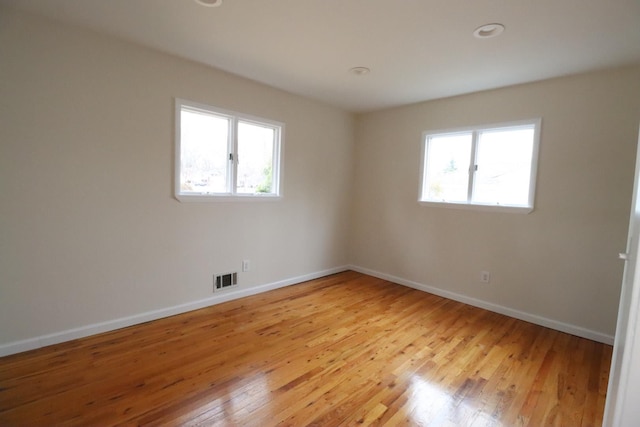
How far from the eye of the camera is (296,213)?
405 centimetres

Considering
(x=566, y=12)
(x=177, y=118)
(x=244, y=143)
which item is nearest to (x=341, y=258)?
(x=244, y=143)

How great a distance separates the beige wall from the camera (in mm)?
2662

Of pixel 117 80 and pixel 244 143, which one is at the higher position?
pixel 117 80

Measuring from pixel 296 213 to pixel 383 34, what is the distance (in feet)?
7.85

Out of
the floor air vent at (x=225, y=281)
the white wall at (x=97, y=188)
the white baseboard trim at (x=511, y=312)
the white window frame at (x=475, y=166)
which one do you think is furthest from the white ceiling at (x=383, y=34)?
the white baseboard trim at (x=511, y=312)

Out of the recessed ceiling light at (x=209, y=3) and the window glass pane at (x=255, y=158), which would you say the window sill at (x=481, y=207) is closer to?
the window glass pane at (x=255, y=158)

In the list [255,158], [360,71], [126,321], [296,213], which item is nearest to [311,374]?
[126,321]

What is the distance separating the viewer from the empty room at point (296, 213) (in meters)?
1.91

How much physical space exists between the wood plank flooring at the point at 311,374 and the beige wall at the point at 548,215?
1.43ft

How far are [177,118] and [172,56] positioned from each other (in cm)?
57

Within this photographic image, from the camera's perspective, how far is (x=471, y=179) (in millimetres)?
3543

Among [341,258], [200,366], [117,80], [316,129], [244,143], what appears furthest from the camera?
[341,258]

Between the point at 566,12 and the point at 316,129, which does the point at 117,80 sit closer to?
the point at 316,129

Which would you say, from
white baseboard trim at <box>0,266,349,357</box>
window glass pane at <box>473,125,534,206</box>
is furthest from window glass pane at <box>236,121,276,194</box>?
window glass pane at <box>473,125,534,206</box>
